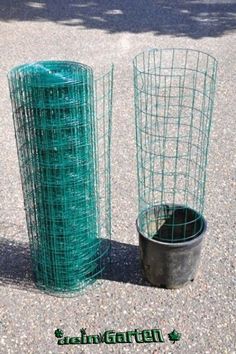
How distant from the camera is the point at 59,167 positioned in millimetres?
3223

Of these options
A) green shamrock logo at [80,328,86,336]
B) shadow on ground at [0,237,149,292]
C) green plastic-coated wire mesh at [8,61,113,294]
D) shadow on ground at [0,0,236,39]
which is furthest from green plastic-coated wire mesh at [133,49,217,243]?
shadow on ground at [0,0,236,39]

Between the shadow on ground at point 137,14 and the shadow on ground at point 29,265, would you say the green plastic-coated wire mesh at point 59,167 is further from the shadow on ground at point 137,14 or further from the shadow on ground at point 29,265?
the shadow on ground at point 137,14

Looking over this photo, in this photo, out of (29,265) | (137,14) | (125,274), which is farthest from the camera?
A: (137,14)

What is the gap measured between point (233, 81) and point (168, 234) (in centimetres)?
437

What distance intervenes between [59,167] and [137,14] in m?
8.83

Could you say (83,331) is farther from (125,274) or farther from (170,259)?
(170,259)

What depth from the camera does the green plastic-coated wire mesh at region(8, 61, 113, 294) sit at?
3072mm

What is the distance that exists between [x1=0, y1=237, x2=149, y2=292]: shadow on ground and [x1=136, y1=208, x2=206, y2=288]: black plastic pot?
161 millimetres

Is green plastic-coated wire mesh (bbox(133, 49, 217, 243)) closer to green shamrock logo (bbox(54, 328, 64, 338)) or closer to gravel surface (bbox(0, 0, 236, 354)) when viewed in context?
gravel surface (bbox(0, 0, 236, 354))

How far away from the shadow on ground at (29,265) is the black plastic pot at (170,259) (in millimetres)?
161

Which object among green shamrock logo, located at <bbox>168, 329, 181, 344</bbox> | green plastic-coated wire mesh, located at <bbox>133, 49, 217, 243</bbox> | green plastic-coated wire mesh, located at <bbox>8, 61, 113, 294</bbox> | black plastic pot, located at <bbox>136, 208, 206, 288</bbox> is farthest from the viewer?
green plastic-coated wire mesh, located at <bbox>133, 49, 217, 243</bbox>

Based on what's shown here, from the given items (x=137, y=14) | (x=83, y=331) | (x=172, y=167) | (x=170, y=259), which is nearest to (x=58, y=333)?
(x=83, y=331)

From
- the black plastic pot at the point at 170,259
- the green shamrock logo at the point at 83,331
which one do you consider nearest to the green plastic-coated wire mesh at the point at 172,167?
the black plastic pot at the point at 170,259

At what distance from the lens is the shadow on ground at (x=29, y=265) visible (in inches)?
148
